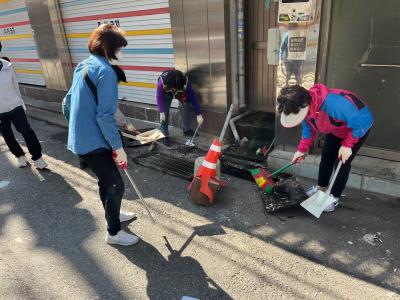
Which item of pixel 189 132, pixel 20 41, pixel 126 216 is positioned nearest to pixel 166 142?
pixel 189 132

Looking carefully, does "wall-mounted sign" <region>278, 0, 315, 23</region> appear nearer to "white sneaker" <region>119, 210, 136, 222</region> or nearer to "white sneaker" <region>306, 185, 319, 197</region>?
"white sneaker" <region>306, 185, 319, 197</region>

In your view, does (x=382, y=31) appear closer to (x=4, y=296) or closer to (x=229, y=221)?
(x=229, y=221)

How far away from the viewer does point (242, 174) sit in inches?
180

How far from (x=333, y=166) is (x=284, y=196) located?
640 mm

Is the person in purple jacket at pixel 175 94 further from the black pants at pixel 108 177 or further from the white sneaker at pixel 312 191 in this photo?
the black pants at pixel 108 177

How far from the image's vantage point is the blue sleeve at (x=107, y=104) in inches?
100

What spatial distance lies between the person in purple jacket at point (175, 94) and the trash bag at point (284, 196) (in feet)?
6.13

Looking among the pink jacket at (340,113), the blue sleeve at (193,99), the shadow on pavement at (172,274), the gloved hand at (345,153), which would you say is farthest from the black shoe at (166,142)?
the gloved hand at (345,153)

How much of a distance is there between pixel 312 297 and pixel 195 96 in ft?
11.8

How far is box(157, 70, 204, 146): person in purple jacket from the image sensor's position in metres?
5.09

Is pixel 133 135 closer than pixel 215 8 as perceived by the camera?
No

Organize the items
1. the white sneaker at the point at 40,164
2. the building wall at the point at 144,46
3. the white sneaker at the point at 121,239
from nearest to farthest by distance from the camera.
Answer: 1. the white sneaker at the point at 121,239
2. the white sneaker at the point at 40,164
3. the building wall at the point at 144,46

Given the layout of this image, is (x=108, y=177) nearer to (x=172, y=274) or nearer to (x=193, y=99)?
(x=172, y=274)

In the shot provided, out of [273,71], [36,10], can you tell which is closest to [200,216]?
[273,71]
